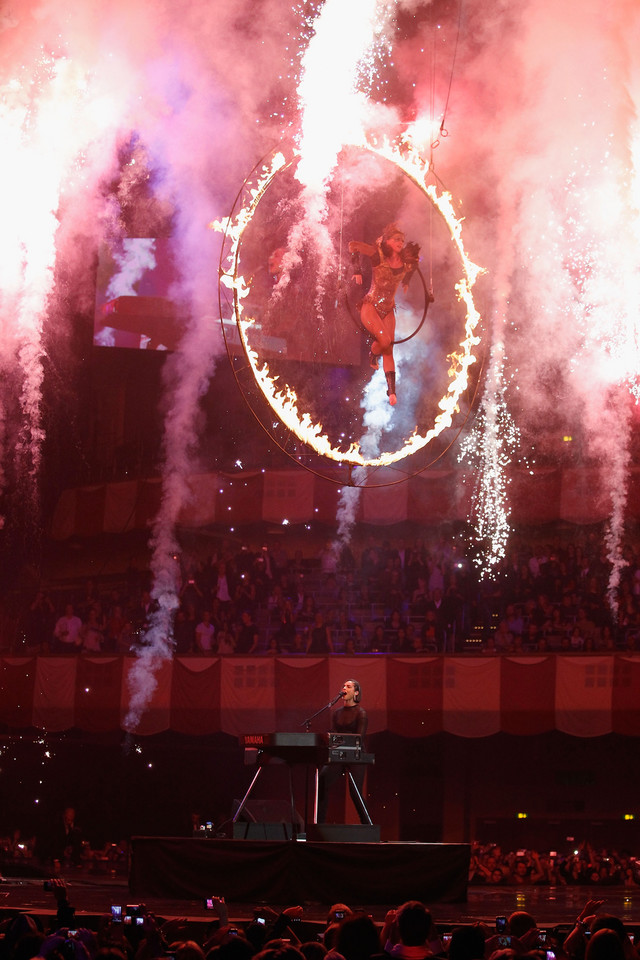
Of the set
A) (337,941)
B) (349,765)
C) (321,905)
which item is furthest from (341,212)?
(337,941)

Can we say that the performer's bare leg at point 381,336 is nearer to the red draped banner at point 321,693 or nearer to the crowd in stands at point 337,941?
the crowd in stands at point 337,941

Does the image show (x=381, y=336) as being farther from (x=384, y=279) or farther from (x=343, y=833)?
(x=343, y=833)

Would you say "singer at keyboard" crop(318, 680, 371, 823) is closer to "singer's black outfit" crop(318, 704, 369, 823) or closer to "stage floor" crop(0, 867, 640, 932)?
"singer's black outfit" crop(318, 704, 369, 823)

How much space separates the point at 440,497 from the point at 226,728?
6.40 m

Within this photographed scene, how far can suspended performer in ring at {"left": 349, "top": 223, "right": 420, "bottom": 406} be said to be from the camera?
14727 millimetres

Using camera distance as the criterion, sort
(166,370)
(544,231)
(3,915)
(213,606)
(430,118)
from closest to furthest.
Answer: (3,915) < (430,118) < (544,231) < (213,606) < (166,370)

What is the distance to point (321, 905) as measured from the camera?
476 inches

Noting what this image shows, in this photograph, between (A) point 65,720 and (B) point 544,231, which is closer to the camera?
(B) point 544,231

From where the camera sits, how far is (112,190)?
20656 mm

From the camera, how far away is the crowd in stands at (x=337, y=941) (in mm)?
4883

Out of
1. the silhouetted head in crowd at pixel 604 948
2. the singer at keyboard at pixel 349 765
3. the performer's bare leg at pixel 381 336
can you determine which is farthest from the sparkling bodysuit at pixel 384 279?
the silhouetted head in crowd at pixel 604 948

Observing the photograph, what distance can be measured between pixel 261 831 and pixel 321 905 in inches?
59.3

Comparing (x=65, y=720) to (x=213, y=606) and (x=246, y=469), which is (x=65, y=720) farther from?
(x=246, y=469)

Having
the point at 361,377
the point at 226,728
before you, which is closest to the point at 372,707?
the point at 226,728
